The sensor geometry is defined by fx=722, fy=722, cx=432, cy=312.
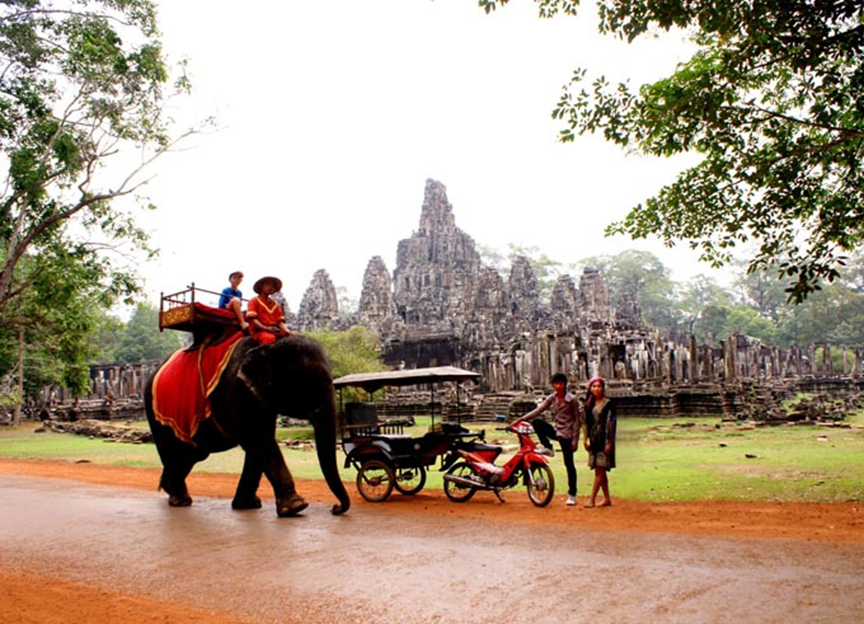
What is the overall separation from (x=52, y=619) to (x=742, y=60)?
9.18 m

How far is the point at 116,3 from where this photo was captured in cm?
1712

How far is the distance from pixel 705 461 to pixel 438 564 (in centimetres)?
825

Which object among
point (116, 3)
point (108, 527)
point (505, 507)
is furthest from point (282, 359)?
point (116, 3)

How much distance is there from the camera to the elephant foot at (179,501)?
29.8 feet

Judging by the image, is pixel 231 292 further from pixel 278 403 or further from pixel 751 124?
pixel 751 124

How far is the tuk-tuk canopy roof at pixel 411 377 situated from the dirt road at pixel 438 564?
186 centimetres

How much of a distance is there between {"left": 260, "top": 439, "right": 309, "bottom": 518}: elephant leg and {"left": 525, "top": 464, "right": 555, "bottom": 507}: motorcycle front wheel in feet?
8.63

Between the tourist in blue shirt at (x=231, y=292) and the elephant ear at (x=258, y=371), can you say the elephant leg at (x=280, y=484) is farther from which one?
the tourist in blue shirt at (x=231, y=292)

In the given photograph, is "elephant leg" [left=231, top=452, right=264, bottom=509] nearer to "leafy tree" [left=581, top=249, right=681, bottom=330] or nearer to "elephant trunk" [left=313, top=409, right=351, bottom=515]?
"elephant trunk" [left=313, top=409, right=351, bottom=515]

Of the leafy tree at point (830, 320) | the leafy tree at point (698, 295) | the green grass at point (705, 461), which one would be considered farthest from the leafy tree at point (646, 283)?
the green grass at point (705, 461)

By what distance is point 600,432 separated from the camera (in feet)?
26.8

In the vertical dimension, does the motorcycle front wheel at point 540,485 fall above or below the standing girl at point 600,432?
below

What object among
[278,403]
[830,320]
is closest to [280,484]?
[278,403]

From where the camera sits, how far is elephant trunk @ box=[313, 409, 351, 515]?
8023 mm
